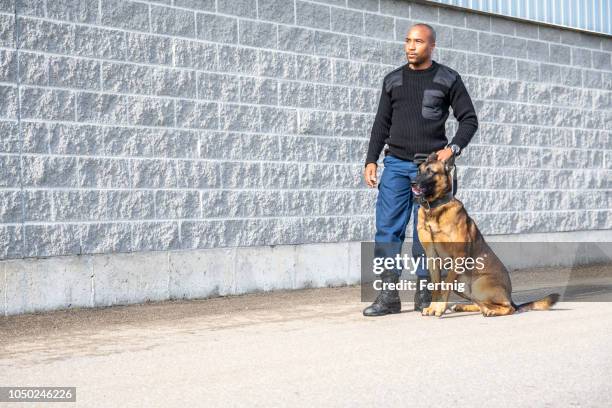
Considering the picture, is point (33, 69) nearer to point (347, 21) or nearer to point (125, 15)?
point (125, 15)

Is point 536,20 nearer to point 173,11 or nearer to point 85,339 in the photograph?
point 173,11

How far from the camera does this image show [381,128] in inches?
321

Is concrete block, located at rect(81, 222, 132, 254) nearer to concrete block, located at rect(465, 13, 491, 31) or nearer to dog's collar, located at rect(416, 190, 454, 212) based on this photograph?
dog's collar, located at rect(416, 190, 454, 212)

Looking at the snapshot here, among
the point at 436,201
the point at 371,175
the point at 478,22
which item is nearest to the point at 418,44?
the point at 371,175

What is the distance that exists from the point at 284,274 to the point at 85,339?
3.47 metres

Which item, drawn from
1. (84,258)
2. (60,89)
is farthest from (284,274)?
(60,89)

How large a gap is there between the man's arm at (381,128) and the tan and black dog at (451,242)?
71 cm

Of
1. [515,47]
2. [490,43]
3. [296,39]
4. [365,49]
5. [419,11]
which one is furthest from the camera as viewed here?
[515,47]

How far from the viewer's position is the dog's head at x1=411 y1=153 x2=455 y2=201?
7340 millimetres

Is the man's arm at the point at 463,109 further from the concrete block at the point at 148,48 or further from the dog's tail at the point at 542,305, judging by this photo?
the concrete block at the point at 148,48

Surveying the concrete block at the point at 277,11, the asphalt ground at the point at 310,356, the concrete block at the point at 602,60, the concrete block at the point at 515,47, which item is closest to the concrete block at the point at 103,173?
the asphalt ground at the point at 310,356

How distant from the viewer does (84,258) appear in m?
8.72

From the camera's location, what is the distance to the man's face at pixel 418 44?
773 centimetres

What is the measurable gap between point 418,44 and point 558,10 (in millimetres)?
6800
